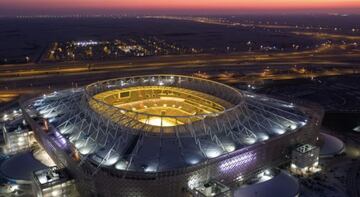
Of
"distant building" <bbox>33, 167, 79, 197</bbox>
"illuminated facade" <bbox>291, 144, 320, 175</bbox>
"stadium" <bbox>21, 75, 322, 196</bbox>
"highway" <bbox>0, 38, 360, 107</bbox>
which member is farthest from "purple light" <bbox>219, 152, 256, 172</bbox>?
"highway" <bbox>0, 38, 360, 107</bbox>

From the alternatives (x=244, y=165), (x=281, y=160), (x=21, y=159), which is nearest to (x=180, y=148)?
(x=244, y=165)

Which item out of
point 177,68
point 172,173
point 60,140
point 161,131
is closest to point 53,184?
point 60,140

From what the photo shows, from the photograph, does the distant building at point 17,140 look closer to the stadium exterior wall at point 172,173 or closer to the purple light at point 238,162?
the stadium exterior wall at point 172,173

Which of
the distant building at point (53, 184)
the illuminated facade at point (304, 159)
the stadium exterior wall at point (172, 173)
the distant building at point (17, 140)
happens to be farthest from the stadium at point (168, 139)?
the distant building at point (17, 140)

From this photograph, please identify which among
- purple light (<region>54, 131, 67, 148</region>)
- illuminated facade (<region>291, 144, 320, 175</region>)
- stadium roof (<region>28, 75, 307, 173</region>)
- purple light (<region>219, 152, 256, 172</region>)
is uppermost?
stadium roof (<region>28, 75, 307, 173</region>)

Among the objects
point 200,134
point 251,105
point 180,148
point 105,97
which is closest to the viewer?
point 180,148

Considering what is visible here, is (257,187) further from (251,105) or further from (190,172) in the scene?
(251,105)

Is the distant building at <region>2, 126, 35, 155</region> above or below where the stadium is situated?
below

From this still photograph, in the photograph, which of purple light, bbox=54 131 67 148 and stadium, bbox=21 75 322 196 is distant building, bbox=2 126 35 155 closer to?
stadium, bbox=21 75 322 196
